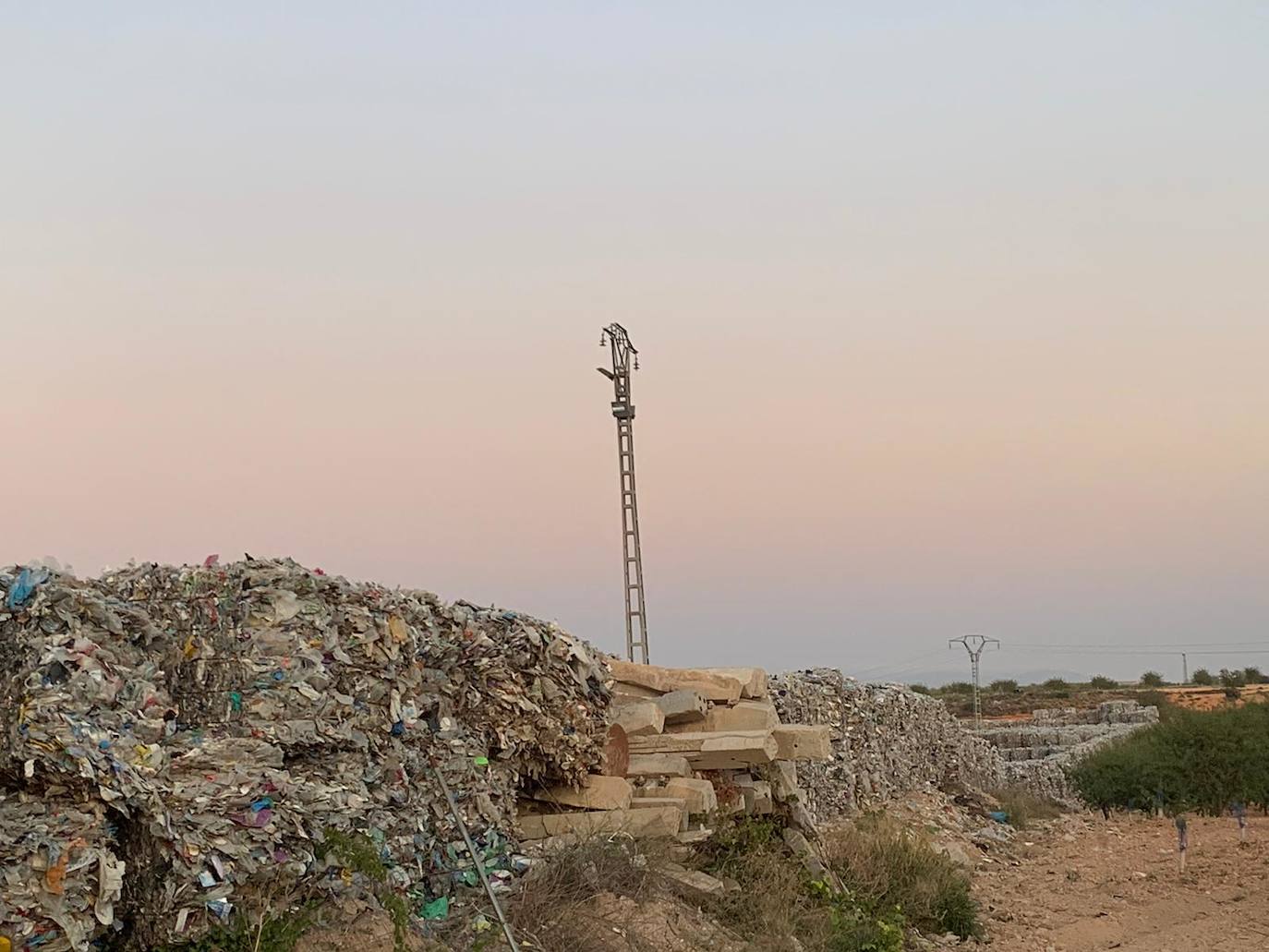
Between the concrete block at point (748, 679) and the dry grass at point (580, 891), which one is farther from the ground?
the concrete block at point (748, 679)

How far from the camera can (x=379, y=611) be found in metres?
8.12

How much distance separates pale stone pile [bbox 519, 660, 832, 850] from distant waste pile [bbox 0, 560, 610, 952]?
0.42 metres

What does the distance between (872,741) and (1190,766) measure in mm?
6611

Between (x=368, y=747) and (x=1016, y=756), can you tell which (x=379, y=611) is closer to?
(x=368, y=747)

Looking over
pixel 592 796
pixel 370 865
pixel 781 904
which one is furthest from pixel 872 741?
pixel 370 865

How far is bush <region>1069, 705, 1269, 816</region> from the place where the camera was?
2209 cm

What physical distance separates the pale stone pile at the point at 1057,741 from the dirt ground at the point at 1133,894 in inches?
279

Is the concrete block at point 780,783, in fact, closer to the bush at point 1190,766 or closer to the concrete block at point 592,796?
the concrete block at point 592,796

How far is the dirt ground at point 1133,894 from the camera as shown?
11438 mm

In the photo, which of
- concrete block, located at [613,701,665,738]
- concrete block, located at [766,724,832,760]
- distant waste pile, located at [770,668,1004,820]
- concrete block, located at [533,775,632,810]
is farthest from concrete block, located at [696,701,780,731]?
distant waste pile, located at [770,668,1004,820]

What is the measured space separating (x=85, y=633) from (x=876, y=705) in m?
16.6

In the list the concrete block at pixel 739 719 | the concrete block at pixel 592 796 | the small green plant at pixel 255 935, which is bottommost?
the small green plant at pixel 255 935

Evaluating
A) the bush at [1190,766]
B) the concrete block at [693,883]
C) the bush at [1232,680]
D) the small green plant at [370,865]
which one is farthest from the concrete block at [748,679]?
the bush at [1232,680]

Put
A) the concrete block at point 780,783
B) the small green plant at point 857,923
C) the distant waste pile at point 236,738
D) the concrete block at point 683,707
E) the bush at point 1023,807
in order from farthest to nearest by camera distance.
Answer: the bush at point 1023,807
the concrete block at point 683,707
the concrete block at point 780,783
the small green plant at point 857,923
the distant waste pile at point 236,738
